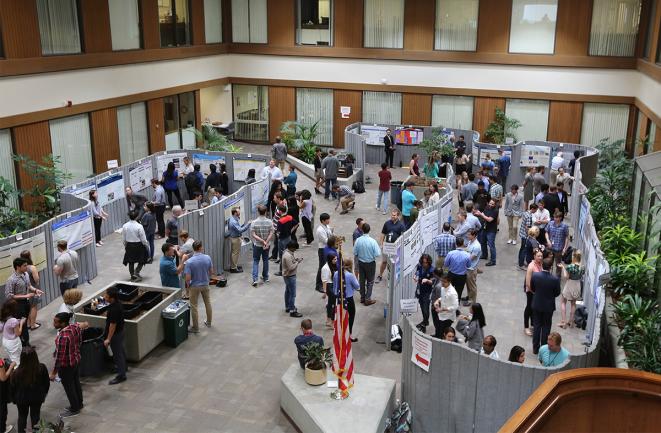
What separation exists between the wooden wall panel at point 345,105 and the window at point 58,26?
40.0 feet

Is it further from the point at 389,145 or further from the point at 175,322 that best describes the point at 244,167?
the point at 175,322

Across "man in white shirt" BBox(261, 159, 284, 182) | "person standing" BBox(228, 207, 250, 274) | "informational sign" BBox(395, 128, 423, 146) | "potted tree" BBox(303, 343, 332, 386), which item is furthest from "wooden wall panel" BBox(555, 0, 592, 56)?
"potted tree" BBox(303, 343, 332, 386)

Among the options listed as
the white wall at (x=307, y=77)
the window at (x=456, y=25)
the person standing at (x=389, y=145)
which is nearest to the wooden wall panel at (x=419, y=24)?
the window at (x=456, y=25)

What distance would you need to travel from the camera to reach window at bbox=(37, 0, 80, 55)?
19562 mm

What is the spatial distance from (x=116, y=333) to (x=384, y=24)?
21277mm

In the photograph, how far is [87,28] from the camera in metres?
21.4

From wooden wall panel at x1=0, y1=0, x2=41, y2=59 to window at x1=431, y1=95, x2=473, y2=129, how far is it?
16103 millimetres

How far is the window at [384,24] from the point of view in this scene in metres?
28.6

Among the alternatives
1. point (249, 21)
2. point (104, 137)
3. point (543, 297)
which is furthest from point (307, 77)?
point (543, 297)

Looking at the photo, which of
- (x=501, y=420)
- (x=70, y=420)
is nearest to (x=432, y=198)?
(x=501, y=420)

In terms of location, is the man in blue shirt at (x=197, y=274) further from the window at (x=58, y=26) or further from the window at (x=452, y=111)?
the window at (x=452, y=111)

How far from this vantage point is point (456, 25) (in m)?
27.8

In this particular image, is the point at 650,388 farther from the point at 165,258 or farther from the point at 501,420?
the point at 165,258

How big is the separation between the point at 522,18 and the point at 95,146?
17113 millimetres
